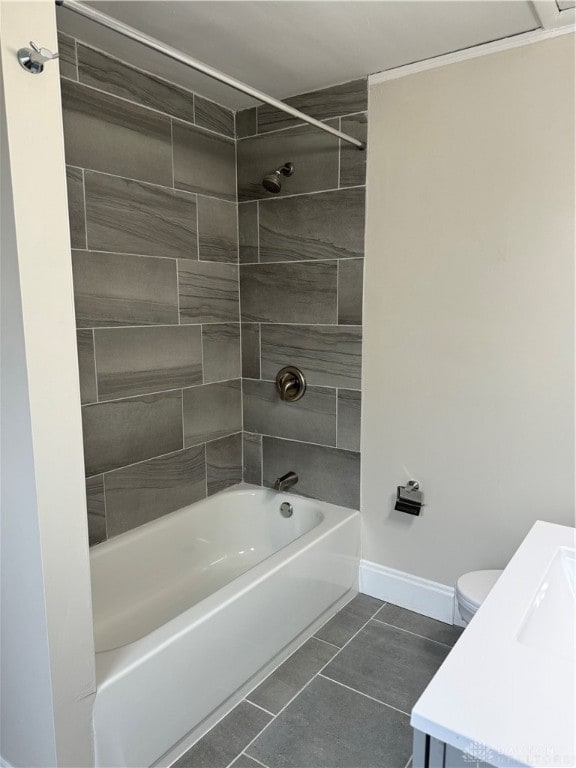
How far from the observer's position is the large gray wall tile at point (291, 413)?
272 cm

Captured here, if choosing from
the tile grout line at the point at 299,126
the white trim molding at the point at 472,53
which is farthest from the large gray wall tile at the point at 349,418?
the white trim molding at the point at 472,53

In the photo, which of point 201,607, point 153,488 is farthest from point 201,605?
point 153,488

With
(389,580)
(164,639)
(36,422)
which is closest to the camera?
(36,422)

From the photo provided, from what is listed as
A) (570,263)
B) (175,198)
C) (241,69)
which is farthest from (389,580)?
(241,69)

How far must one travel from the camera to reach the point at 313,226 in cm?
262

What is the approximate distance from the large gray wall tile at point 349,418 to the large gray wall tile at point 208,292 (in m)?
0.73

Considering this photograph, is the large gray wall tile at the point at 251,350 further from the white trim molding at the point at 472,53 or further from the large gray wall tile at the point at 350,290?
the white trim molding at the point at 472,53

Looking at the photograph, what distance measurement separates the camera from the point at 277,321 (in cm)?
280

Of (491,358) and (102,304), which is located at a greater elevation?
(102,304)

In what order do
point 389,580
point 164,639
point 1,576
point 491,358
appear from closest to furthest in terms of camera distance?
point 1,576
point 164,639
point 491,358
point 389,580

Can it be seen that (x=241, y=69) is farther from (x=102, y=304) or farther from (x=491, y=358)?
(x=491, y=358)

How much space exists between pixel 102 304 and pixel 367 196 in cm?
124

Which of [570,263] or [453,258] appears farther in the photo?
[453,258]

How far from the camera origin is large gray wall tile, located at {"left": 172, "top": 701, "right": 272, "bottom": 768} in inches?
69.2
